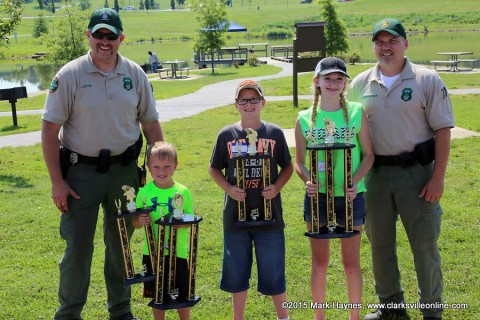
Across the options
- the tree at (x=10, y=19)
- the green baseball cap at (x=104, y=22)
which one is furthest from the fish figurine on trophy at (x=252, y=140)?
the tree at (x=10, y=19)

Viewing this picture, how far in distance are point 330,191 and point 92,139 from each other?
1791 mm

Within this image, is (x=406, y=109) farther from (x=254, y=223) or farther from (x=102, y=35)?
(x=102, y=35)

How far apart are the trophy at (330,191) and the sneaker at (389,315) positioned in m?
0.96

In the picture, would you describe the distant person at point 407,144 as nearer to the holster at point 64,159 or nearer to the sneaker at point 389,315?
the sneaker at point 389,315

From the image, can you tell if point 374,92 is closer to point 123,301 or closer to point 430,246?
point 430,246

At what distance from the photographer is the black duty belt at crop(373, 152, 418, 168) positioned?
4.65m

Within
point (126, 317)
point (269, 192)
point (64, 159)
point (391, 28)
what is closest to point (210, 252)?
point (126, 317)

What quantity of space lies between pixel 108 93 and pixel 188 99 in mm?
16784

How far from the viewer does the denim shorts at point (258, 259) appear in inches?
180

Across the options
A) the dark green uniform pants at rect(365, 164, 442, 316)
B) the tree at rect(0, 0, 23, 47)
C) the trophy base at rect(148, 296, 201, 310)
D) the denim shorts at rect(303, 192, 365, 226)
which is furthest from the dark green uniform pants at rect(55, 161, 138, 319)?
the tree at rect(0, 0, 23, 47)

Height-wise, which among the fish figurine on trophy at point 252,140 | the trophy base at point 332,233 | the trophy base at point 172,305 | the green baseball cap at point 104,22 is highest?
the green baseball cap at point 104,22

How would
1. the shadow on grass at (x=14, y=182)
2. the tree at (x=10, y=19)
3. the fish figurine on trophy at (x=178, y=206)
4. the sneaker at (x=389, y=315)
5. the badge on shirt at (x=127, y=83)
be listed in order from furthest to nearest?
the tree at (x=10, y=19) < the shadow on grass at (x=14, y=182) < the sneaker at (x=389, y=315) < the badge on shirt at (x=127, y=83) < the fish figurine on trophy at (x=178, y=206)

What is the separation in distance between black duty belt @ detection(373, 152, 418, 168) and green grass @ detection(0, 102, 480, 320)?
4.11 feet

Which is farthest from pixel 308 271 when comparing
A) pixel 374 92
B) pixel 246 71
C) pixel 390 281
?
pixel 246 71
